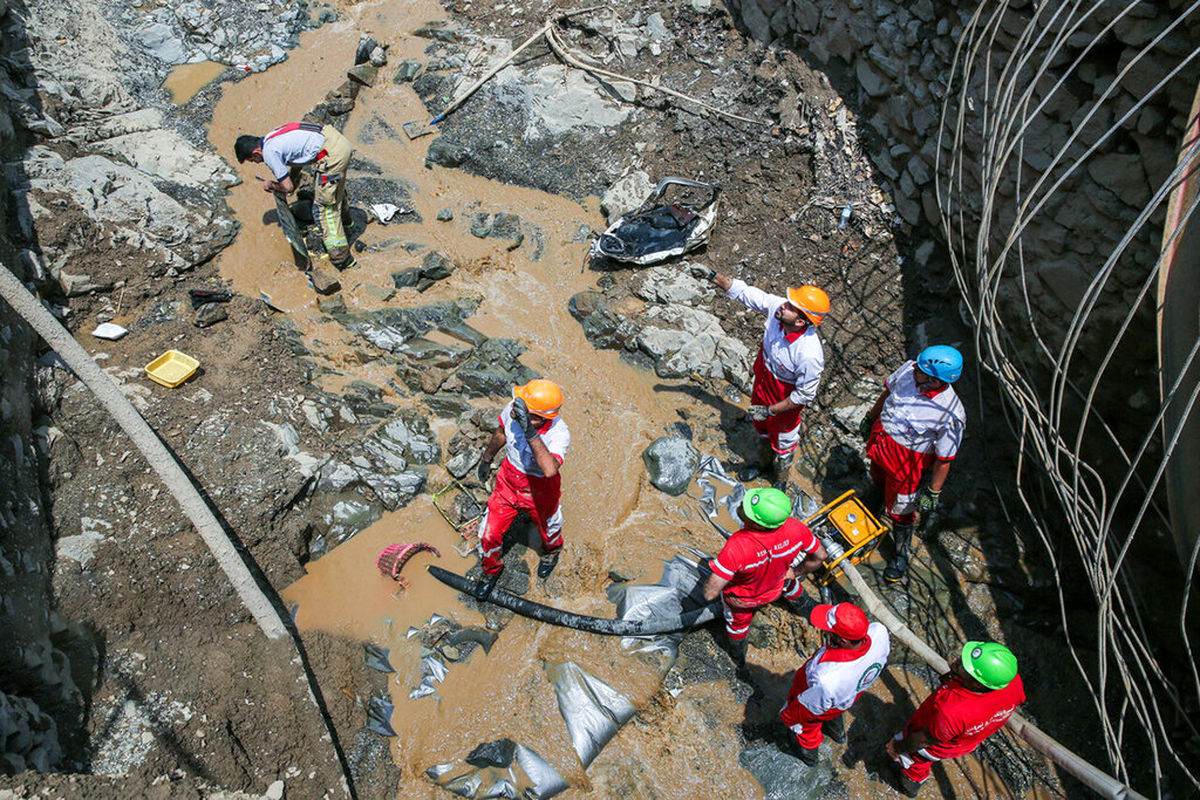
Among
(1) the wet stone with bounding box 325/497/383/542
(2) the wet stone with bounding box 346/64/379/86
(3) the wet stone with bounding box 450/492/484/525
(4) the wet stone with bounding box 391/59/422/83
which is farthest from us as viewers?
(4) the wet stone with bounding box 391/59/422/83

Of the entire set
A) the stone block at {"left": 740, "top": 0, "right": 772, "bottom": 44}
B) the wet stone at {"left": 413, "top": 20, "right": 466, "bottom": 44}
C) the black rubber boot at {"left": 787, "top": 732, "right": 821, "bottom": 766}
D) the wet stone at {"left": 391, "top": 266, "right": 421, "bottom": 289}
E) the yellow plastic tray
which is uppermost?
the stone block at {"left": 740, "top": 0, "right": 772, "bottom": 44}

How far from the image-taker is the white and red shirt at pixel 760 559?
3697 mm

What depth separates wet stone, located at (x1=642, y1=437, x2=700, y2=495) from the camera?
5289 mm

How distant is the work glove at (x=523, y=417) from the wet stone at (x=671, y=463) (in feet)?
5.27

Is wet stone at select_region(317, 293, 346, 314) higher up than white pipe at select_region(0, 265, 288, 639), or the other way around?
white pipe at select_region(0, 265, 288, 639)

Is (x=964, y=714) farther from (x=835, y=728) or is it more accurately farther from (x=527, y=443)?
(x=527, y=443)

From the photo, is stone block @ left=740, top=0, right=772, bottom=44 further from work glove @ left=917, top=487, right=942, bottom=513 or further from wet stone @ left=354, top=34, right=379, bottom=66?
work glove @ left=917, top=487, right=942, bottom=513

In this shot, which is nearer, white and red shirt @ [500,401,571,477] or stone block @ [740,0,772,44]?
white and red shirt @ [500,401,571,477]

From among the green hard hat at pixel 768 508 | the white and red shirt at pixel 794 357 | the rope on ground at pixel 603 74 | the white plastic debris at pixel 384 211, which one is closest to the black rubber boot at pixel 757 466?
the white and red shirt at pixel 794 357

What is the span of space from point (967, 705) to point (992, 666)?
0.98 ft

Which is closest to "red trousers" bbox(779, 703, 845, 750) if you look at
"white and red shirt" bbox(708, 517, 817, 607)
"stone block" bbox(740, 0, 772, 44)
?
"white and red shirt" bbox(708, 517, 817, 607)

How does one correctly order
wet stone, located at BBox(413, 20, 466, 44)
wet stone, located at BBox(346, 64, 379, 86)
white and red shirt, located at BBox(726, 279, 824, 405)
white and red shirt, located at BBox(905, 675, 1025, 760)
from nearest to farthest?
white and red shirt, located at BBox(905, 675, 1025, 760) < white and red shirt, located at BBox(726, 279, 824, 405) < wet stone, located at BBox(346, 64, 379, 86) < wet stone, located at BBox(413, 20, 466, 44)

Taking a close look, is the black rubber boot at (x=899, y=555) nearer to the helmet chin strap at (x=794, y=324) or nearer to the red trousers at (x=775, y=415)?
the red trousers at (x=775, y=415)

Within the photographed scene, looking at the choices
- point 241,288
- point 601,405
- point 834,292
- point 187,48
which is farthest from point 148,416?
point 187,48
